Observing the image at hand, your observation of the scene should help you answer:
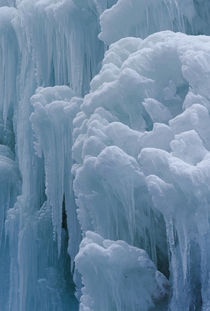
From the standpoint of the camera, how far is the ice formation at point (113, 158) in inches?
141

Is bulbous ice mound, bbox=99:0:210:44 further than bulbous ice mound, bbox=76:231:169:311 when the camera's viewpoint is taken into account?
Yes

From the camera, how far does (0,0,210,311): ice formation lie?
3.58m

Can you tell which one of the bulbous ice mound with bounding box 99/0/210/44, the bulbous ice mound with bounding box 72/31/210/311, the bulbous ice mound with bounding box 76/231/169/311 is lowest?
the bulbous ice mound with bounding box 76/231/169/311

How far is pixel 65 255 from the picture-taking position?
665cm

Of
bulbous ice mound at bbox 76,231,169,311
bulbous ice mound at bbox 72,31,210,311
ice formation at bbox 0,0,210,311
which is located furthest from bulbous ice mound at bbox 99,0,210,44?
bulbous ice mound at bbox 76,231,169,311

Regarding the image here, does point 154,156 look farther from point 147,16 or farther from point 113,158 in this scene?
point 147,16

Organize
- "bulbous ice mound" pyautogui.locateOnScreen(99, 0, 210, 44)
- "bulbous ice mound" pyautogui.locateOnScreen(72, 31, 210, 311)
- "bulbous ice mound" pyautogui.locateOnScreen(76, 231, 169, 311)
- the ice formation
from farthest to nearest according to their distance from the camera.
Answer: "bulbous ice mound" pyautogui.locateOnScreen(99, 0, 210, 44) → "bulbous ice mound" pyautogui.locateOnScreen(76, 231, 169, 311) → the ice formation → "bulbous ice mound" pyautogui.locateOnScreen(72, 31, 210, 311)

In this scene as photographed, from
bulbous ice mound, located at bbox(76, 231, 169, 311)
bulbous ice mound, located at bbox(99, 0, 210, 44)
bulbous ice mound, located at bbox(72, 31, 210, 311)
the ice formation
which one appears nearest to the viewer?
bulbous ice mound, located at bbox(72, 31, 210, 311)

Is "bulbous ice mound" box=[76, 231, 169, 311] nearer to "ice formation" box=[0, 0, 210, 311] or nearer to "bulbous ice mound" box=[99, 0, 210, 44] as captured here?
"ice formation" box=[0, 0, 210, 311]

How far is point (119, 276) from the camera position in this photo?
3.79 m

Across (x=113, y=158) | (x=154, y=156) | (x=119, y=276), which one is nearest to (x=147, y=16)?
(x=113, y=158)

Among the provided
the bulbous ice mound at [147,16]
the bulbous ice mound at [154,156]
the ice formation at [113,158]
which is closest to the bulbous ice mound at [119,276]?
the ice formation at [113,158]

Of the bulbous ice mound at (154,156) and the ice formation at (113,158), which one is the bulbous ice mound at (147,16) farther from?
the bulbous ice mound at (154,156)

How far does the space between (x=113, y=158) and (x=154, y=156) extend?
42 centimetres
